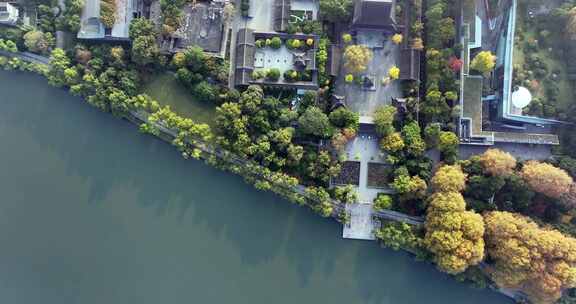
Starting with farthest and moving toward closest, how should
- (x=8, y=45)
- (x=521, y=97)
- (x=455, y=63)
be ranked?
(x=8, y=45) < (x=521, y=97) < (x=455, y=63)

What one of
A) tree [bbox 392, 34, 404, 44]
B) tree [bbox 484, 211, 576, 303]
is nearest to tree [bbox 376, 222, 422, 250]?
tree [bbox 484, 211, 576, 303]

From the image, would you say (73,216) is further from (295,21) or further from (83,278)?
(295,21)

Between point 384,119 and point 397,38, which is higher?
point 397,38

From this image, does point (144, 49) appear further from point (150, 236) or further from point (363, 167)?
point (363, 167)

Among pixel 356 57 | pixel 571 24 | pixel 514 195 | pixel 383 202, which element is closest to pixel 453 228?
pixel 383 202

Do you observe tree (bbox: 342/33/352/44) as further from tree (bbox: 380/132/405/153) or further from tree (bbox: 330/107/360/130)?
tree (bbox: 380/132/405/153)
